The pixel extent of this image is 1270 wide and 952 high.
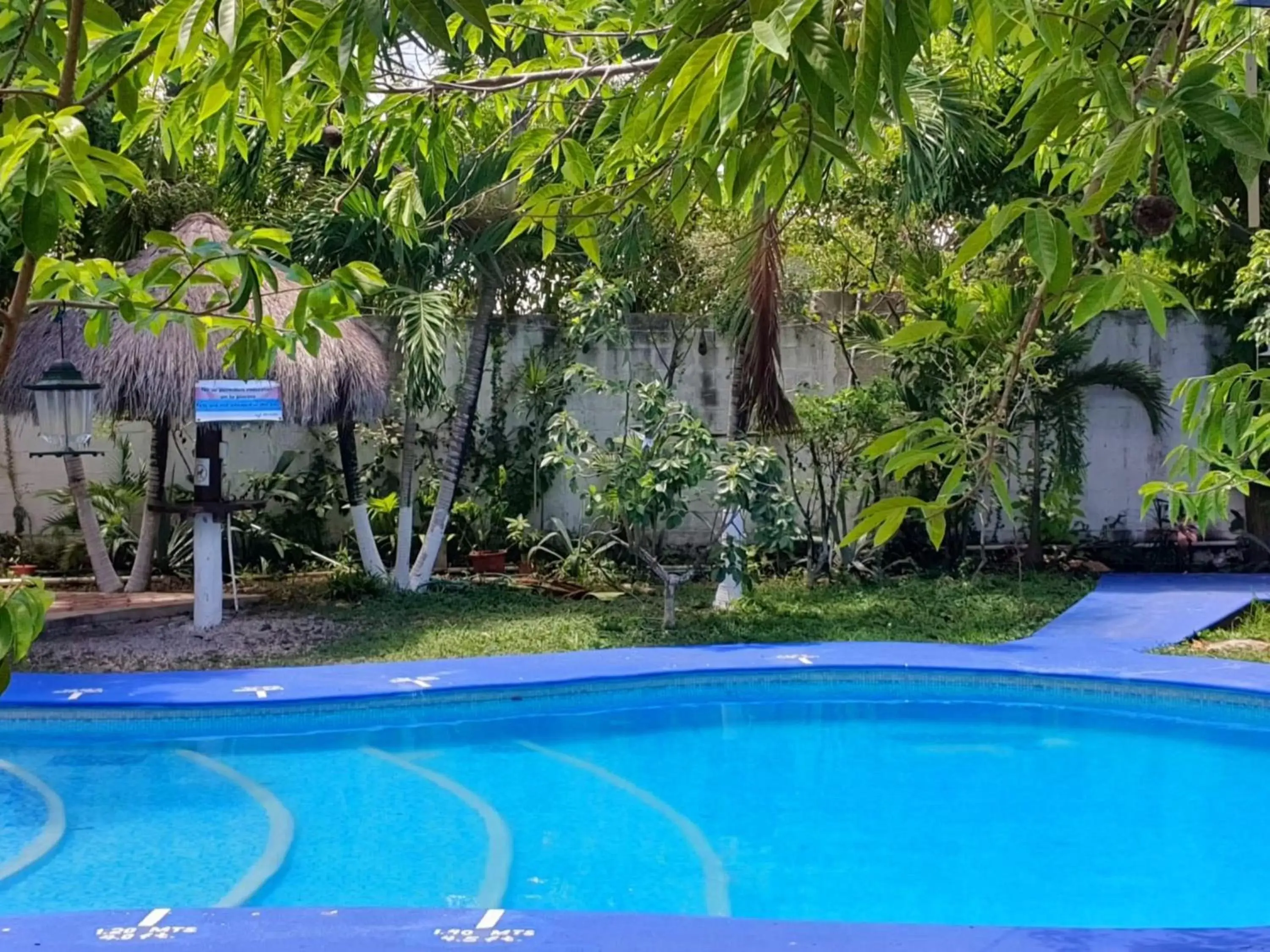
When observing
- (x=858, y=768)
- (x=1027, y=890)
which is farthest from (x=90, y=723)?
(x=1027, y=890)

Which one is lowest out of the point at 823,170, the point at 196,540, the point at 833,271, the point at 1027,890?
the point at 1027,890

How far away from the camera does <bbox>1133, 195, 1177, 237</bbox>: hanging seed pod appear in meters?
1.84

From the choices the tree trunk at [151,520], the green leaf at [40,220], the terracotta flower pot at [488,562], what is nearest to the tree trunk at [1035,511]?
the terracotta flower pot at [488,562]

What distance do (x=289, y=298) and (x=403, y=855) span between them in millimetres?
4931

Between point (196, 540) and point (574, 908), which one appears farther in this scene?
point (196, 540)

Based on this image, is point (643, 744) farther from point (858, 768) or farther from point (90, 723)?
point (90, 723)

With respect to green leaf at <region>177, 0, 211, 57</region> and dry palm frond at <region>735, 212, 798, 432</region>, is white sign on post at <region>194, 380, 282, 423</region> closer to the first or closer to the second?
dry palm frond at <region>735, 212, 798, 432</region>

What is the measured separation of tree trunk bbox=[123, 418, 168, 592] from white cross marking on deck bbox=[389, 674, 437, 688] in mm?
3631

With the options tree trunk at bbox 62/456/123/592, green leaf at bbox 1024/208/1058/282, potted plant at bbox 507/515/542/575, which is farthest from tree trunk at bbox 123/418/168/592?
green leaf at bbox 1024/208/1058/282

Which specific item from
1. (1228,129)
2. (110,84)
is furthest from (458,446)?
(1228,129)

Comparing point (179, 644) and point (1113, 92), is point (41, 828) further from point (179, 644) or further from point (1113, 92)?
point (1113, 92)

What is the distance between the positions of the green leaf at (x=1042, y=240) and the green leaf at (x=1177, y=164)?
175 millimetres

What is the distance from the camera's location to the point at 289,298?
9180mm

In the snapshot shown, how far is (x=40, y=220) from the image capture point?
61.8 inches
